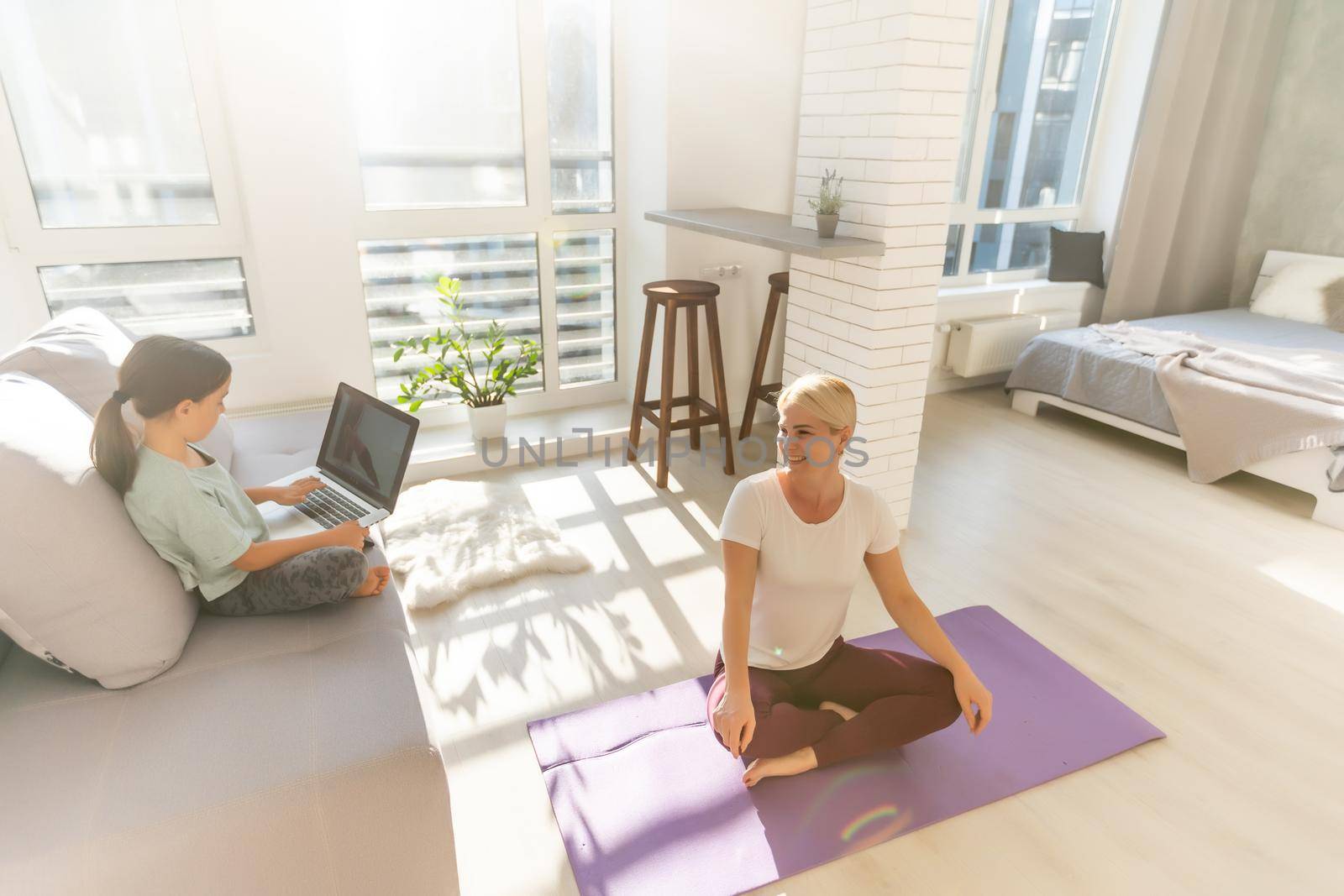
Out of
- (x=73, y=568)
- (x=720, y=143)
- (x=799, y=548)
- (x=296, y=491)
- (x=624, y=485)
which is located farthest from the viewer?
(x=720, y=143)

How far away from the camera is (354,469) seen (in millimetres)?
2191

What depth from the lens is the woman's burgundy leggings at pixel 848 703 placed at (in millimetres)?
1694

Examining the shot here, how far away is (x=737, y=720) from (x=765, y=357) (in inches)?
89.3

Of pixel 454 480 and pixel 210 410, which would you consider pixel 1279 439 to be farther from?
pixel 210 410

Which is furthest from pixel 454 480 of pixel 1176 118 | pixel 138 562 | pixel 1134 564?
pixel 1176 118

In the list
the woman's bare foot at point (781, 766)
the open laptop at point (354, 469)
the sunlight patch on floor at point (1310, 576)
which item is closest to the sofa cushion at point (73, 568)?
the open laptop at point (354, 469)

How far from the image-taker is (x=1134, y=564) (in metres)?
2.76

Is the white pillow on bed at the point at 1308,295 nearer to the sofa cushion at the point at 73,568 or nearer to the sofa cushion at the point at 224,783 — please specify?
the sofa cushion at the point at 224,783

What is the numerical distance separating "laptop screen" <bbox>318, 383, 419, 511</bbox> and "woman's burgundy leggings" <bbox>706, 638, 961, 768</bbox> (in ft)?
3.25

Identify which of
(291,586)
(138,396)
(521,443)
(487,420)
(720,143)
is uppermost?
(720,143)

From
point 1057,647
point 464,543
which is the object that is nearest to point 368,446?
point 464,543

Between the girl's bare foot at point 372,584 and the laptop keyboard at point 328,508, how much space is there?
1.00ft

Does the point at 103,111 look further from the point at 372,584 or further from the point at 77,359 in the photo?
the point at 372,584

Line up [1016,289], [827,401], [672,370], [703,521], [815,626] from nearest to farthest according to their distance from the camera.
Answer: [827,401] < [815,626] < [703,521] < [672,370] < [1016,289]
